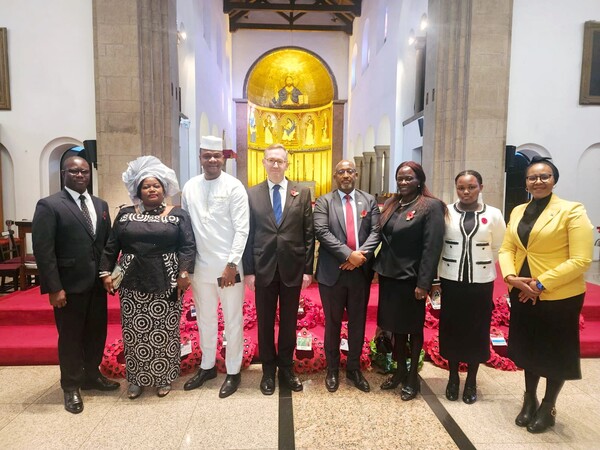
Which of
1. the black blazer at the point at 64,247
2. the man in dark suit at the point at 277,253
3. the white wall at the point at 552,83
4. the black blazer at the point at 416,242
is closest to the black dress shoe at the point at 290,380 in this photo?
the man in dark suit at the point at 277,253

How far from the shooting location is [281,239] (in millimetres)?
2951

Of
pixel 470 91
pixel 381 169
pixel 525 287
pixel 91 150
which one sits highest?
pixel 470 91

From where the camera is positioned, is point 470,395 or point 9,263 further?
point 9,263

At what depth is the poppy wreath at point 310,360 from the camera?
136 inches

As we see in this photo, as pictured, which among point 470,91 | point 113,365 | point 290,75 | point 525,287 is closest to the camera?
point 525,287

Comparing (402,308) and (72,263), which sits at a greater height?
(72,263)

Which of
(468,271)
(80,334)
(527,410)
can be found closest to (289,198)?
(468,271)

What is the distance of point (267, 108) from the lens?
21531 mm

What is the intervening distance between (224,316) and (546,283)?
2340 mm

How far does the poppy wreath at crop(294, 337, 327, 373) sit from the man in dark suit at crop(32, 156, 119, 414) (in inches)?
67.7

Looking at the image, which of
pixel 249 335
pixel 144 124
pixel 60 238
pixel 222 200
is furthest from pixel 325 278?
pixel 144 124

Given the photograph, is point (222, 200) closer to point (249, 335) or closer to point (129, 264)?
point (129, 264)

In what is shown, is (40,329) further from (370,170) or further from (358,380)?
(370,170)

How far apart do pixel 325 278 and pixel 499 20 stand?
6586 mm
